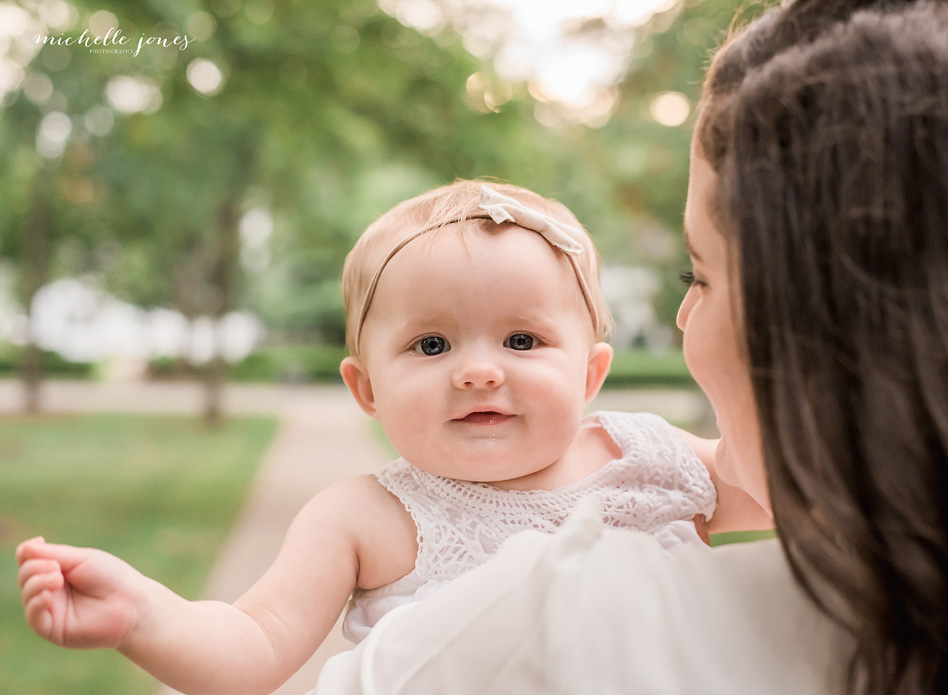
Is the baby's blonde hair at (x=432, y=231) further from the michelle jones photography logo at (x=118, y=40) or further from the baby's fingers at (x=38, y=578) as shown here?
the michelle jones photography logo at (x=118, y=40)

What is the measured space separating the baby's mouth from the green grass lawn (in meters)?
2.60

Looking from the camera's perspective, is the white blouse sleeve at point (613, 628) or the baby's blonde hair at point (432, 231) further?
the baby's blonde hair at point (432, 231)

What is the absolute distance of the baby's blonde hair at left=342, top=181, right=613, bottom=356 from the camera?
1.39m

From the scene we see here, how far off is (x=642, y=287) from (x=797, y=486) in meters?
13.0

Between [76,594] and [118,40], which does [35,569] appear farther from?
[118,40]

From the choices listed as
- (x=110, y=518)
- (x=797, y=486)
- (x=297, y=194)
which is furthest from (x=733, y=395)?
(x=297, y=194)

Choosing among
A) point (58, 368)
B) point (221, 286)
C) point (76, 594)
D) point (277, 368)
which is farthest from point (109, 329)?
point (76, 594)

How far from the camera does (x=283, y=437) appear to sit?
10234 millimetres

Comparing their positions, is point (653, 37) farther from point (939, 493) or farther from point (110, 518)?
point (939, 493)

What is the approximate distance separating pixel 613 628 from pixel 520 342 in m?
0.67

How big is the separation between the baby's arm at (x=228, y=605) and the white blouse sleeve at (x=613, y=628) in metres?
0.33

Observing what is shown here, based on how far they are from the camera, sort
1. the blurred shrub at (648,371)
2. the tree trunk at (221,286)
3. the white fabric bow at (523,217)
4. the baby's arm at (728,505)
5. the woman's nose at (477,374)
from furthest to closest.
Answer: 1. the blurred shrub at (648,371)
2. the tree trunk at (221,286)
3. the baby's arm at (728,505)
4. the white fabric bow at (523,217)
5. the woman's nose at (477,374)

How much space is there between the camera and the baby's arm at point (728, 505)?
57.9 inches

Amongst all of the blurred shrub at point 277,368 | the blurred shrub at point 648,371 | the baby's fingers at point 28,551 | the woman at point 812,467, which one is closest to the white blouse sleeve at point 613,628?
the woman at point 812,467
